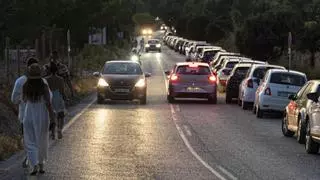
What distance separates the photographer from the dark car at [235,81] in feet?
100

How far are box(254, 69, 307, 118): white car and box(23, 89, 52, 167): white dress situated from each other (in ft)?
42.2

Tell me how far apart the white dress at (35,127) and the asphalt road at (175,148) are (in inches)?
17.7

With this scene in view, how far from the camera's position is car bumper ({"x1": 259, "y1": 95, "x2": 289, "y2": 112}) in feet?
79.7

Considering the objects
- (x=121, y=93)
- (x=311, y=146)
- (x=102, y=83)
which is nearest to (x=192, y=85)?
(x=121, y=93)

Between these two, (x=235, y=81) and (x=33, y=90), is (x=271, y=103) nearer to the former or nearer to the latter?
(x=235, y=81)

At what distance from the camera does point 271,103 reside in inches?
958

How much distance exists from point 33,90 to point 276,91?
13320 mm

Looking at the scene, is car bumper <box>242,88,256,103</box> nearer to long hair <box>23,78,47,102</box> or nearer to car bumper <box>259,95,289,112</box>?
car bumper <box>259,95,289,112</box>

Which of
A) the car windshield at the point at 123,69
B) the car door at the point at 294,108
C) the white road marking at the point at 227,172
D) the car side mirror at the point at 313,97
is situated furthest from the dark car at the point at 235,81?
the white road marking at the point at 227,172

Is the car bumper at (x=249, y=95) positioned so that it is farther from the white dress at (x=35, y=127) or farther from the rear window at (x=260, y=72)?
the white dress at (x=35, y=127)

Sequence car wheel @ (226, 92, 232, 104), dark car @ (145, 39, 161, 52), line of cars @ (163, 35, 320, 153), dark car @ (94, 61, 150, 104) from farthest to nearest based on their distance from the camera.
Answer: dark car @ (145, 39, 161, 52) → car wheel @ (226, 92, 232, 104) → dark car @ (94, 61, 150, 104) → line of cars @ (163, 35, 320, 153)

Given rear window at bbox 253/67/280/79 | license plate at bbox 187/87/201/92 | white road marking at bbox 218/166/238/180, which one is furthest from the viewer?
license plate at bbox 187/87/201/92

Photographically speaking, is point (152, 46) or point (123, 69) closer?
point (123, 69)

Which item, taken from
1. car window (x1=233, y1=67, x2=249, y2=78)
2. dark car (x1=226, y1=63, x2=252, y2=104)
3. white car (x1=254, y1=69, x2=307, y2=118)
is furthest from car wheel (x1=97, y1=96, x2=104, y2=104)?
white car (x1=254, y1=69, x2=307, y2=118)
